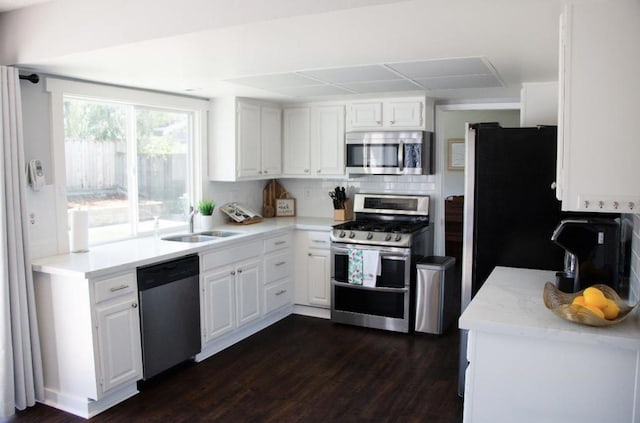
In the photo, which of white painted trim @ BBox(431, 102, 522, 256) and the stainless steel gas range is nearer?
the stainless steel gas range

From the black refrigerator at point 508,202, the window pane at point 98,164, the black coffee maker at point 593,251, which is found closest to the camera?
the black coffee maker at point 593,251

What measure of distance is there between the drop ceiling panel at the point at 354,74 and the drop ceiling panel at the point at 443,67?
10cm

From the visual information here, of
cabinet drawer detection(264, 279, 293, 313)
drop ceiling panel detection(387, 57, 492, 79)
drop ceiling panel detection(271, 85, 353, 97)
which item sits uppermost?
drop ceiling panel detection(271, 85, 353, 97)

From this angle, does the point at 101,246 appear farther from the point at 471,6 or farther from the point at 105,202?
the point at 471,6

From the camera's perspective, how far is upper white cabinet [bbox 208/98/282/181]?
4.89 m

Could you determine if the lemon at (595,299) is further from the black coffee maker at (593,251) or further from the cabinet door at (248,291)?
the cabinet door at (248,291)

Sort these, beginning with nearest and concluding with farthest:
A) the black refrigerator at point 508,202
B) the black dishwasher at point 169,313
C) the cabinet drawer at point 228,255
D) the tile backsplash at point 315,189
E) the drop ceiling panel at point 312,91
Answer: the black refrigerator at point 508,202
the black dishwasher at point 169,313
the cabinet drawer at point 228,255
the drop ceiling panel at point 312,91
the tile backsplash at point 315,189

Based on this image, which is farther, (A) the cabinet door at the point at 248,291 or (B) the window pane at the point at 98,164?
(A) the cabinet door at the point at 248,291

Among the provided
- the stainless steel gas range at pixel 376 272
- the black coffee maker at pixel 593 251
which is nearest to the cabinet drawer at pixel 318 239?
the stainless steel gas range at pixel 376 272

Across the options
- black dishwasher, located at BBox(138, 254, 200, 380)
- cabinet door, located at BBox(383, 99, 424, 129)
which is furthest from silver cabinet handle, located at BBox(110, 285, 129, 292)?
cabinet door, located at BBox(383, 99, 424, 129)

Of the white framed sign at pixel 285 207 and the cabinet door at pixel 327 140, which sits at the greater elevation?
the cabinet door at pixel 327 140

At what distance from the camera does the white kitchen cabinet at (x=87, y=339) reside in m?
3.15

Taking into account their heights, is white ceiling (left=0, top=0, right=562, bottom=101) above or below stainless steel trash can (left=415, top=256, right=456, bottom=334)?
above

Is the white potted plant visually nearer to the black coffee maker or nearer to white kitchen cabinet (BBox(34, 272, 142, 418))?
white kitchen cabinet (BBox(34, 272, 142, 418))
